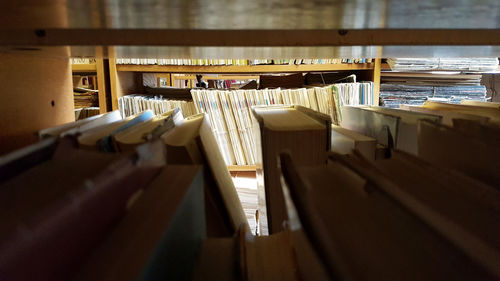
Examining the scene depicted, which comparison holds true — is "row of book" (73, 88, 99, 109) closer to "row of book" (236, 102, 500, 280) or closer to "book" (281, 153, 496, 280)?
"row of book" (236, 102, 500, 280)

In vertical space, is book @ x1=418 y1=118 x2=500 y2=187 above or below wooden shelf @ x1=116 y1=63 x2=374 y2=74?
below

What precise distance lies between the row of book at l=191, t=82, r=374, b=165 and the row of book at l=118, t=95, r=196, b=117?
111mm

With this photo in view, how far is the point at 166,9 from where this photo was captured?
492 millimetres

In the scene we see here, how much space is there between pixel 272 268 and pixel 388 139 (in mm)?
490

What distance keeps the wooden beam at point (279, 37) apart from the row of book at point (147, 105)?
3.67ft

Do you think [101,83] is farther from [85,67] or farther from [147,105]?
[147,105]

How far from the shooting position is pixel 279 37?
2.44ft

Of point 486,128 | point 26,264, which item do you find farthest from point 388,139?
point 26,264

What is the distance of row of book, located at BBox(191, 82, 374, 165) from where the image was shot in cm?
183

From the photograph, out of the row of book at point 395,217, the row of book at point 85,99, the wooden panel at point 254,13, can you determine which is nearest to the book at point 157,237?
the row of book at point 395,217

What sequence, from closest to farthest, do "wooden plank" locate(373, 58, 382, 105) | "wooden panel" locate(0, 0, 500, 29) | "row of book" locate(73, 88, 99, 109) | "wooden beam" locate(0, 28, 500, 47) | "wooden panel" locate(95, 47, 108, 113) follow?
"wooden panel" locate(0, 0, 500, 29), "wooden beam" locate(0, 28, 500, 47), "wooden panel" locate(95, 47, 108, 113), "wooden plank" locate(373, 58, 382, 105), "row of book" locate(73, 88, 99, 109)

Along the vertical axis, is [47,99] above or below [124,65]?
below

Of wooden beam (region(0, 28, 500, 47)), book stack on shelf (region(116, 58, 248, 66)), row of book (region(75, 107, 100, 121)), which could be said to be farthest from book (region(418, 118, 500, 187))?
row of book (region(75, 107, 100, 121))

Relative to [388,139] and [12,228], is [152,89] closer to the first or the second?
[388,139]
